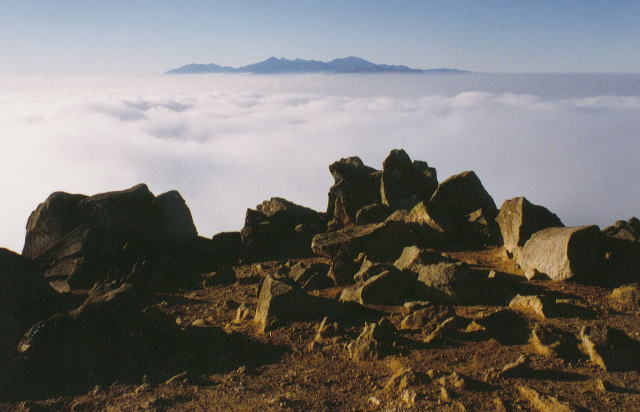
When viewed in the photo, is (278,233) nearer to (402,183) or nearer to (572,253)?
(402,183)

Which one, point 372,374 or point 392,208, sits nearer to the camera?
point 372,374

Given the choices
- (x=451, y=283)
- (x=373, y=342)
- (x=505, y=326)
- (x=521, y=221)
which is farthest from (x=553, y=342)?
(x=521, y=221)

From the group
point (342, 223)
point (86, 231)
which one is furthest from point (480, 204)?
point (86, 231)

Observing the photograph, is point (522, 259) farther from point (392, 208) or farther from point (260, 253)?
point (260, 253)

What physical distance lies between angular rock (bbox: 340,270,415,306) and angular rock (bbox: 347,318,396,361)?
1.25 meters

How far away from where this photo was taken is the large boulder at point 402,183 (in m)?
13.1

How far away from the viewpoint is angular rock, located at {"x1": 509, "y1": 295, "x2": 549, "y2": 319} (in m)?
7.55

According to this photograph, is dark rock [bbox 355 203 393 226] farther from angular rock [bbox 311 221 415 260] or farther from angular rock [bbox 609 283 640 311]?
angular rock [bbox 609 283 640 311]

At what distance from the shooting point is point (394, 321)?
7.79 metres

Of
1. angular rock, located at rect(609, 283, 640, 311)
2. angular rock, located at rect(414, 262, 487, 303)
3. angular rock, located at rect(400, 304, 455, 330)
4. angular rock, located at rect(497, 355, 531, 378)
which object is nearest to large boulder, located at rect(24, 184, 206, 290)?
angular rock, located at rect(414, 262, 487, 303)

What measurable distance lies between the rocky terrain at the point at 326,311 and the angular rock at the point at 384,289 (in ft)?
0.08

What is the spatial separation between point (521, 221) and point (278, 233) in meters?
5.51

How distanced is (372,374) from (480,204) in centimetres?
676

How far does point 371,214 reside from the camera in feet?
41.2
